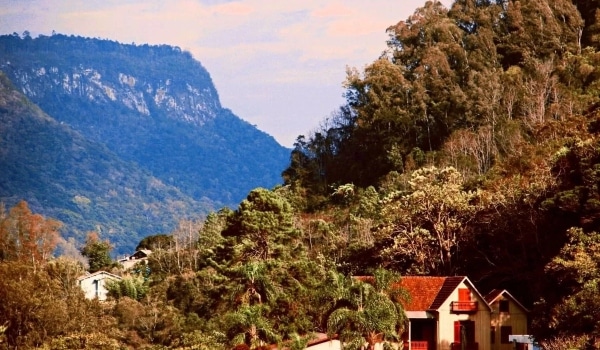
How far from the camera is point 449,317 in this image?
160 ft

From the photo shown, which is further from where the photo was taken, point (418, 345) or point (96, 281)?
point (96, 281)

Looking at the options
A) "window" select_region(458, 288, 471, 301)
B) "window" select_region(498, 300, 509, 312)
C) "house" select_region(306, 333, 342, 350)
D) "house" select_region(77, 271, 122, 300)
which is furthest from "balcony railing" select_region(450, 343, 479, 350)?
"house" select_region(77, 271, 122, 300)

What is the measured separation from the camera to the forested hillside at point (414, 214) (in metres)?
44.0

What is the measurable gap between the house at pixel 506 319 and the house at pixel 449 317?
400 millimetres

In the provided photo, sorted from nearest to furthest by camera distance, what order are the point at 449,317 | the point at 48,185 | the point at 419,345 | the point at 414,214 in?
the point at 419,345
the point at 449,317
the point at 414,214
the point at 48,185

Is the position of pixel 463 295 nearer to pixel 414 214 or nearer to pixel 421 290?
pixel 421 290

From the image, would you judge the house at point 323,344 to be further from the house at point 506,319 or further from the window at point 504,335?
the window at point 504,335

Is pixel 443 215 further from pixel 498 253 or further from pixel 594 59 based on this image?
pixel 594 59

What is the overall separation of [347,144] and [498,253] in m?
35.9

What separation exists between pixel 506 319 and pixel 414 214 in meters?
9.33

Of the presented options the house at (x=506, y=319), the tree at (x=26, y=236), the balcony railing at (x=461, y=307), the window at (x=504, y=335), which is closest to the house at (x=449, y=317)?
the balcony railing at (x=461, y=307)

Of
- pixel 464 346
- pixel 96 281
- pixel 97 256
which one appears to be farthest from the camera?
pixel 97 256

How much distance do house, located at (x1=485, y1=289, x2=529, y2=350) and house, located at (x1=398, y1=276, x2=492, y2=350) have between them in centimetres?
40

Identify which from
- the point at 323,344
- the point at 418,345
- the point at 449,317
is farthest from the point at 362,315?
the point at 449,317
